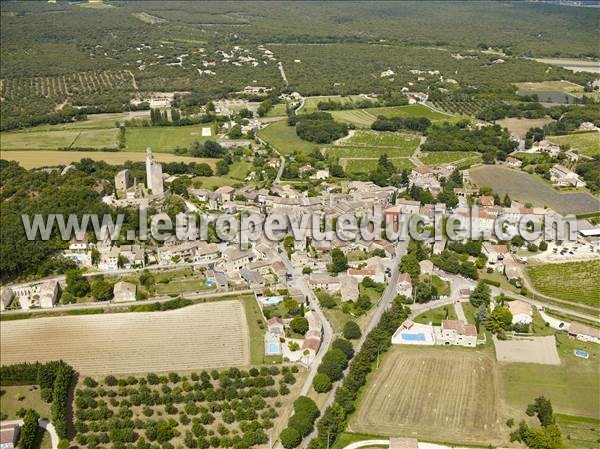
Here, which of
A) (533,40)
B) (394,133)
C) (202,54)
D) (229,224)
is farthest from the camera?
(533,40)

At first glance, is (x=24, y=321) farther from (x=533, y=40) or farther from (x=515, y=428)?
(x=533, y=40)

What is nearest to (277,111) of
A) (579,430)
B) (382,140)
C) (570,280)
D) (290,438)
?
(382,140)

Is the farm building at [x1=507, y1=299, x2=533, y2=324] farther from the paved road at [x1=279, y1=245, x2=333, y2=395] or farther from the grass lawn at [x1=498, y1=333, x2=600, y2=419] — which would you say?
the paved road at [x1=279, y1=245, x2=333, y2=395]

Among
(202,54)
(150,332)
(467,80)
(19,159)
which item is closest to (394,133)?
(467,80)

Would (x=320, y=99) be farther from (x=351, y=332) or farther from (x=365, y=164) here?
(x=351, y=332)

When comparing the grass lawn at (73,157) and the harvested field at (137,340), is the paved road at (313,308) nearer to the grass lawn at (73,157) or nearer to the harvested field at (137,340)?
the harvested field at (137,340)

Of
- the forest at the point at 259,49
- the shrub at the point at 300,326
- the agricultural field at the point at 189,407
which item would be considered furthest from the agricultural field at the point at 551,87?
the agricultural field at the point at 189,407

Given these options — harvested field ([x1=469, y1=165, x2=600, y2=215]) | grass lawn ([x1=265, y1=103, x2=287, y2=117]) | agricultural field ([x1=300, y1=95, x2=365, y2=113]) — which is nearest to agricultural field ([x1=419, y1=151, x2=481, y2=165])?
harvested field ([x1=469, y1=165, x2=600, y2=215])
